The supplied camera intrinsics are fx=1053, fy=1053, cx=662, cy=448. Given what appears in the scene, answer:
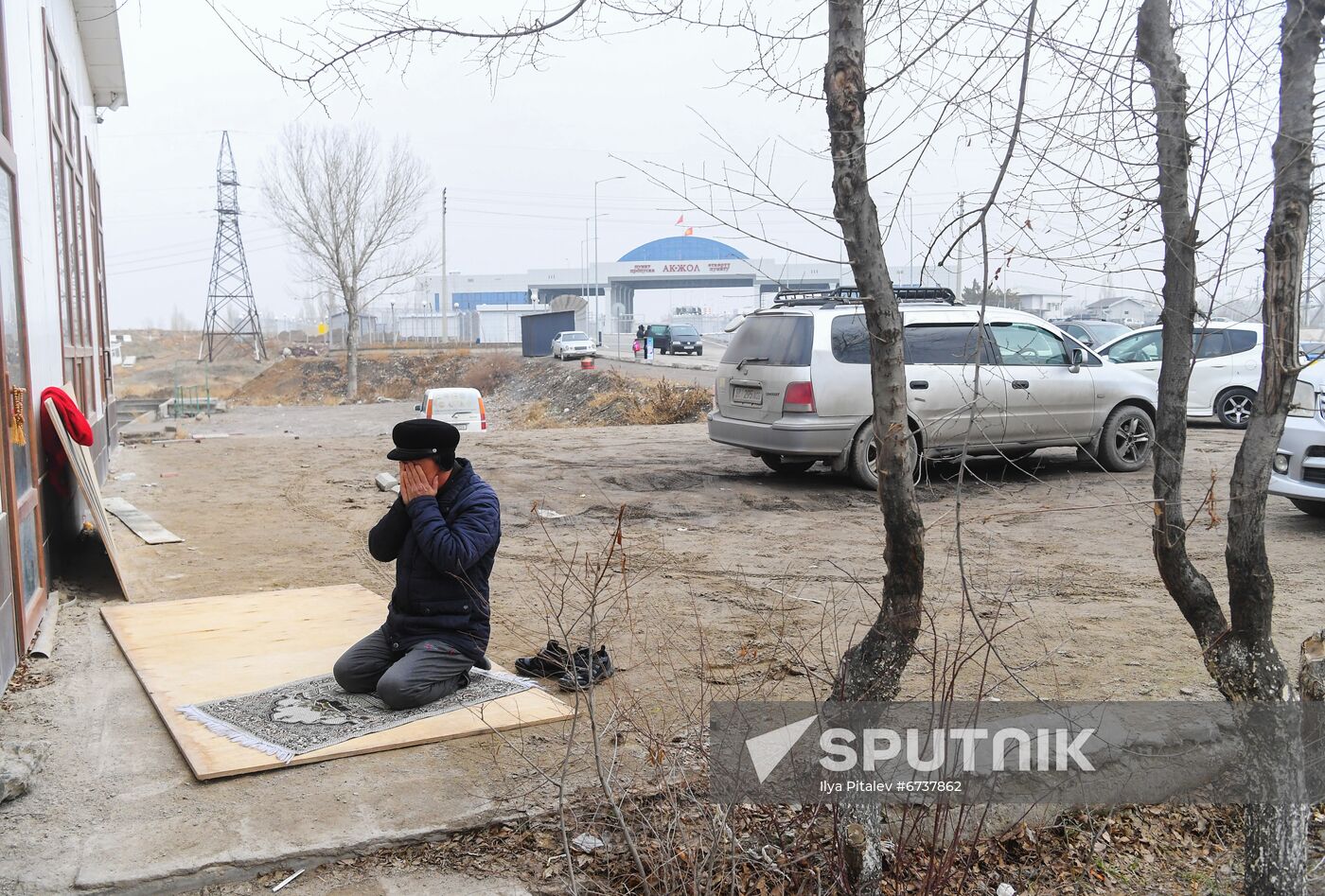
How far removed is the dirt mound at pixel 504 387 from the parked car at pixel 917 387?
11396mm

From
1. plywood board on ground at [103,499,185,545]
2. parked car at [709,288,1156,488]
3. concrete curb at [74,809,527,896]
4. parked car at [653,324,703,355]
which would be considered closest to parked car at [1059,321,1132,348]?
parked car at [709,288,1156,488]

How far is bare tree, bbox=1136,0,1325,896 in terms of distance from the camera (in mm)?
3270

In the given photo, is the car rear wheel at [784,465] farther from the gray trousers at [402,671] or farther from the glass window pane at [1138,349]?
the glass window pane at [1138,349]

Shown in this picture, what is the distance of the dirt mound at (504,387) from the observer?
24016mm

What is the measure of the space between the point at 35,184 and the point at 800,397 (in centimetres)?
662

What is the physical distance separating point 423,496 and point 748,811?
6.29 ft

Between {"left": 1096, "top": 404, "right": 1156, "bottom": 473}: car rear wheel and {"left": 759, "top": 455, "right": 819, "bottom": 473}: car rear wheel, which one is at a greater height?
{"left": 1096, "top": 404, "right": 1156, "bottom": 473}: car rear wheel

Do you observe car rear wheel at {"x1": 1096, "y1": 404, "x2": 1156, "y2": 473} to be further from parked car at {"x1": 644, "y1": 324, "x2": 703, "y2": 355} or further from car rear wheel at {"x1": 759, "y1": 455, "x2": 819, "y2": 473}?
parked car at {"x1": 644, "y1": 324, "x2": 703, "y2": 355}

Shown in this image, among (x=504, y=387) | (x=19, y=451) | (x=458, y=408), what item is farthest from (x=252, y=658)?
(x=504, y=387)

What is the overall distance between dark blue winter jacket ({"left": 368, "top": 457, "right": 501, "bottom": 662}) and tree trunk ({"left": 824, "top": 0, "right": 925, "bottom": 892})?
187 cm

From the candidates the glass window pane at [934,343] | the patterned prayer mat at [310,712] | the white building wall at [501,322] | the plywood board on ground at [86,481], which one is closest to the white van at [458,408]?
the glass window pane at [934,343]

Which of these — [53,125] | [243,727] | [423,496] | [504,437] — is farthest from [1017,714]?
[504,437]

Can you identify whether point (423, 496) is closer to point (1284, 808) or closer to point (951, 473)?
point (1284, 808)

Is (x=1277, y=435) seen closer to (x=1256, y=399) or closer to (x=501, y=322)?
(x=1256, y=399)
